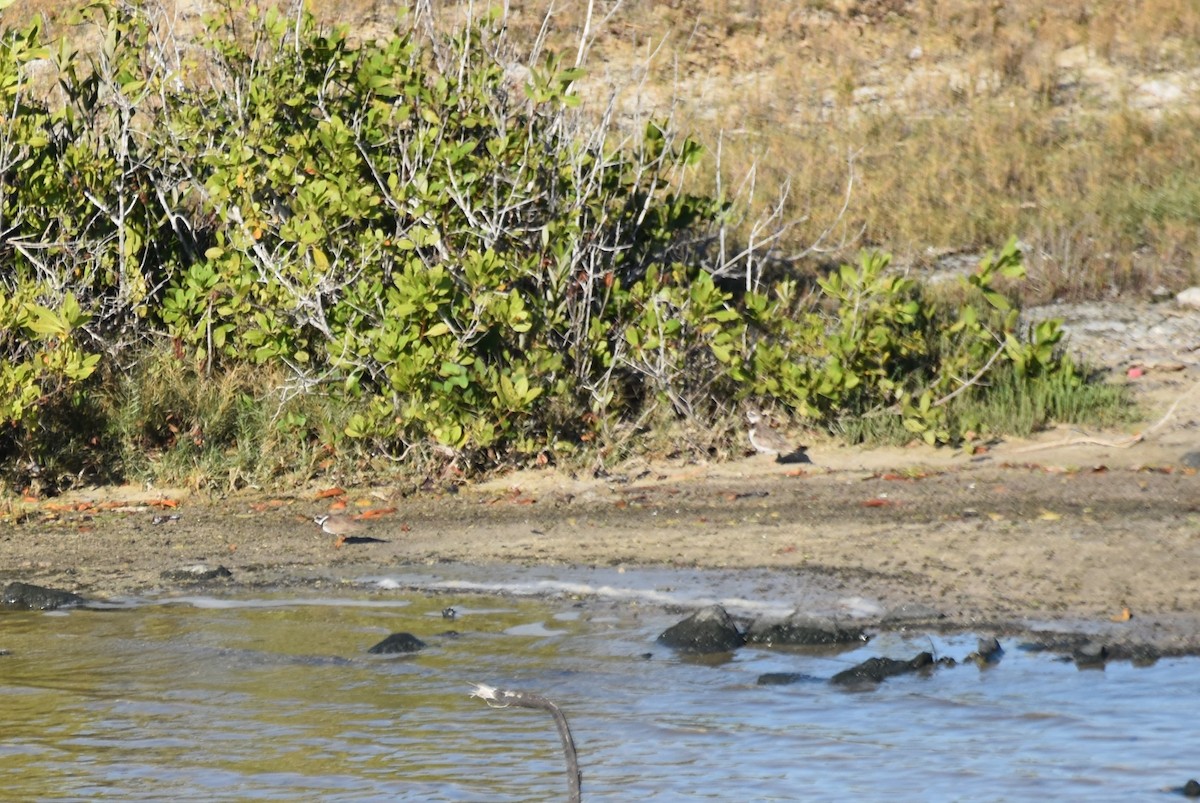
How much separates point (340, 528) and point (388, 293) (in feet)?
4.48

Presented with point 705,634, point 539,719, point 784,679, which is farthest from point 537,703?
point 705,634

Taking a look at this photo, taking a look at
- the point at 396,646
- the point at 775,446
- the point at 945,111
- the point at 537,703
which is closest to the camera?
the point at 537,703

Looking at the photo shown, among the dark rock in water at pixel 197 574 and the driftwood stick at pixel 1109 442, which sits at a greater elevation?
the driftwood stick at pixel 1109 442

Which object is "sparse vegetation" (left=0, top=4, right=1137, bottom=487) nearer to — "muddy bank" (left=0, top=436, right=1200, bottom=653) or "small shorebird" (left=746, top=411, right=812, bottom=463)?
"small shorebird" (left=746, top=411, right=812, bottom=463)

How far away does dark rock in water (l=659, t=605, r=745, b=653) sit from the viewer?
18.8 ft

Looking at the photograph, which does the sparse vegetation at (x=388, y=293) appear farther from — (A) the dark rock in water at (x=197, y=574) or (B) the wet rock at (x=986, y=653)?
(B) the wet rock at (x=986, y=653)

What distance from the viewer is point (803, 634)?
5805mm

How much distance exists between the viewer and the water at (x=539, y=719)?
4.60 meters

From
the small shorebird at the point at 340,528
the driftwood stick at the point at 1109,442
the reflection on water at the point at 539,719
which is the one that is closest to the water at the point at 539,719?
the reflection on water at the point at 539,719

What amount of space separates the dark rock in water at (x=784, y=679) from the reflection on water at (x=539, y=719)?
6 centimetres

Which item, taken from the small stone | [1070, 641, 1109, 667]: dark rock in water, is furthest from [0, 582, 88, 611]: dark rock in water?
the small stone

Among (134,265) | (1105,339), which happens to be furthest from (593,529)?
(1105,339)

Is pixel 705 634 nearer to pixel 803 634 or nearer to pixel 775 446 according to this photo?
pixel 803 634

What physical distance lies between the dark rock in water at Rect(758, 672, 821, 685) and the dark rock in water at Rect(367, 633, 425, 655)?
4.24ft
